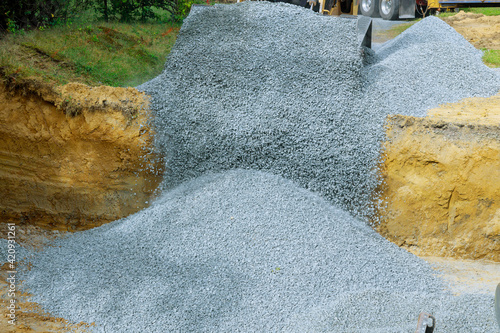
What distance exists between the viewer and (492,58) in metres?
7.23

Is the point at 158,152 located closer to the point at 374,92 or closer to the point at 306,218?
the point at 306,218

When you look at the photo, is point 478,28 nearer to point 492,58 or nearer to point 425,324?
point 492,58

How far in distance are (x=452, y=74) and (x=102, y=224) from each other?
5.89 m

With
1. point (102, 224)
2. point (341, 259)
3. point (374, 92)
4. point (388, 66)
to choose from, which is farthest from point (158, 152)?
point (388, 66)

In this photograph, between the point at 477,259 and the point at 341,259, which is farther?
the point at 477,259

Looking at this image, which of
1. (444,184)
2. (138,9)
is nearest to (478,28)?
(444,184)

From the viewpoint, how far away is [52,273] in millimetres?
4320

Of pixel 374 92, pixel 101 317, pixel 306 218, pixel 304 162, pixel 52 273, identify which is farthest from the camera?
pixel 374 92

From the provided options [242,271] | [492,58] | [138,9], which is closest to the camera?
[242,271]

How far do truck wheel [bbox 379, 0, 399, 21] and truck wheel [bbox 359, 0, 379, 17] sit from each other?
0.16m

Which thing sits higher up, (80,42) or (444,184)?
(80,42)

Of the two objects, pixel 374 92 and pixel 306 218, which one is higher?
pixel 374 92

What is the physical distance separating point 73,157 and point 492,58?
7454 mm

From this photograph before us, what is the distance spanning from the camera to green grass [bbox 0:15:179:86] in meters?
5.85
